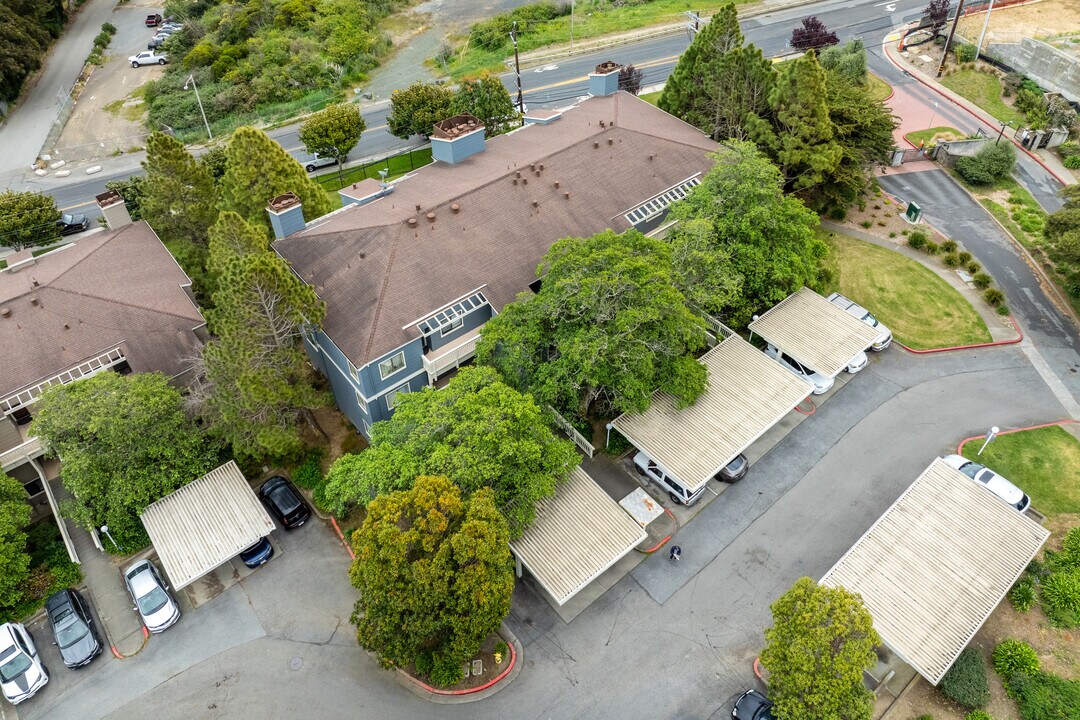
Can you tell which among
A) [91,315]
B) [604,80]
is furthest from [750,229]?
[91,315]

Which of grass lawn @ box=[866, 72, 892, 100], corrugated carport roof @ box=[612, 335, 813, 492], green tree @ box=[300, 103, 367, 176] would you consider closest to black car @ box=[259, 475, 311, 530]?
corrugated carport roof @ box=[612, 335, 813, 492]

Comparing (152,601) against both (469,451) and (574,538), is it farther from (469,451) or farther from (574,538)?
(574,538)

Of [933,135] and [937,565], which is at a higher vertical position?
[933,135]

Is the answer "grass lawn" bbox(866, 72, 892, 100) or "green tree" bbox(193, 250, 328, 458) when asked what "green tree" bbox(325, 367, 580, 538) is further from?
"grass lawn" bbox(866, 72, 892, 100)

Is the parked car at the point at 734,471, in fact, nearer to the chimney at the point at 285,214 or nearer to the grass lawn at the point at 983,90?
the chimney at the point at 285,214

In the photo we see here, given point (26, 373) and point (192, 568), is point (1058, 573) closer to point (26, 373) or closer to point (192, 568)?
point (192, 568)
